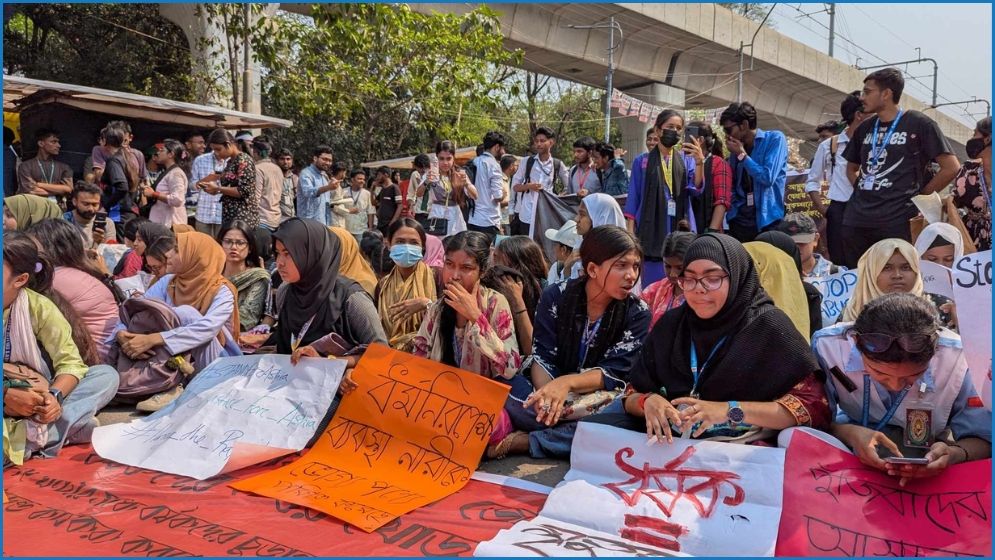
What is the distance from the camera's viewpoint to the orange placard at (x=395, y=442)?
3.15 meters

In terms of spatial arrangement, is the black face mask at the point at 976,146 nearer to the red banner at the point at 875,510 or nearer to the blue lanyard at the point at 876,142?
the blue lanyard at the point at 876,142

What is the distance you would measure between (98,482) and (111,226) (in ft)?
19.0

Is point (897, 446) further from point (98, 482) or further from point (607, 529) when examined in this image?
point (98, 482)

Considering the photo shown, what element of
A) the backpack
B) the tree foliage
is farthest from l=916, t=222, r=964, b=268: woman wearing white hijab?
the tree foliage

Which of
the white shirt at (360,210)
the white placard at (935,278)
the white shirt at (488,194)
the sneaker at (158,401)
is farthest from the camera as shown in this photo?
the white shirt at (360,210)

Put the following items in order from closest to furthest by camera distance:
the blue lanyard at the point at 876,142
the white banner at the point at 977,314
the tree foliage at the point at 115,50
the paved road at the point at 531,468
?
the white banner at the point at 977,314 → the paved road at the point at 531,468 → the blue lanyard at the point at 876,142 → the tree foliage at the point at 115,50

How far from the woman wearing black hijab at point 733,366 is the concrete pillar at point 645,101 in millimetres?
19066

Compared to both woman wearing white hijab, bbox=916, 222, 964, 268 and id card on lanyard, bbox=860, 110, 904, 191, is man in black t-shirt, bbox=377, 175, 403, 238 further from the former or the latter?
woman wearing white hijab, bbox=916, 222, 964, 268

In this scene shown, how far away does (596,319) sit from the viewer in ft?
12.2

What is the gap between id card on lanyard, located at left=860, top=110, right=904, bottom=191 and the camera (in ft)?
16.5

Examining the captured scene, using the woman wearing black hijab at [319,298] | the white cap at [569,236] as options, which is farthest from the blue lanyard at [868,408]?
the white cap at [569,236]

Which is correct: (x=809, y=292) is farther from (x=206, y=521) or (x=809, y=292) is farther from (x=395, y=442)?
(x=206, y=521)

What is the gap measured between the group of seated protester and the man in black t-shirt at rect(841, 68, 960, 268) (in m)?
0.76

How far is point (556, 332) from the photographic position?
12.4ft
